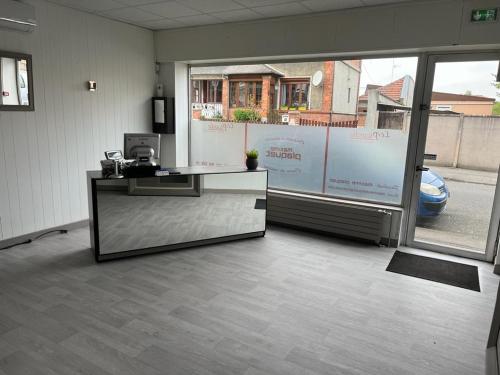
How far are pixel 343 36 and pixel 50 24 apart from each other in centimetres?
363

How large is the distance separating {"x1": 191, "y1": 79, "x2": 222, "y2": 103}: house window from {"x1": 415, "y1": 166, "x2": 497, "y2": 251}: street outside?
135 inches

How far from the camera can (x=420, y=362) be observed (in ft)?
8.39

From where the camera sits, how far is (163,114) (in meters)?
5.98

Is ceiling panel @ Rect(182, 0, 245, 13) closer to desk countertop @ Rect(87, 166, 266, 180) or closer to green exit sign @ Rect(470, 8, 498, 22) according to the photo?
desk countertop @ Rect(87, 166, 266, 180)

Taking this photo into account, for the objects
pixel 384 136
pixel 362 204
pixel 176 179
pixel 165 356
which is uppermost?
pixel 384 136

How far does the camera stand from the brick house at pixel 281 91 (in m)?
4.99

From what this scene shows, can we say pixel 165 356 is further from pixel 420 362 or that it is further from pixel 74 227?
pixel 74 227

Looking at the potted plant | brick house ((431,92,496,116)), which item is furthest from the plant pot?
brick house ((431,92,496,116))

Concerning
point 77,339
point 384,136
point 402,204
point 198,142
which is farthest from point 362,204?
point 77,339

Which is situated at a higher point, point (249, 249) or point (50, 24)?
point (50, 24)

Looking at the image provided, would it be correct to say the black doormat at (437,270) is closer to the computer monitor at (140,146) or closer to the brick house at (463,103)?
the brick house at (463,103)

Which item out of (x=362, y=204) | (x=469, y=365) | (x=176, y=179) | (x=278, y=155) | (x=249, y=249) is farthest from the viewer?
(x=278, y=155)

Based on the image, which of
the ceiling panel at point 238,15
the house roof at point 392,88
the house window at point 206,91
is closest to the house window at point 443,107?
the house roof at point 392,88

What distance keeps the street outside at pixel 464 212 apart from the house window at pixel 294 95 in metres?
1.94
